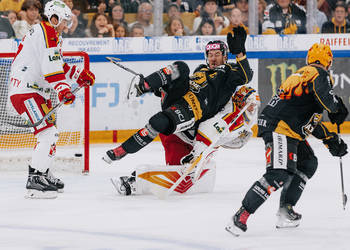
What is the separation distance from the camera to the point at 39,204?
4934mm

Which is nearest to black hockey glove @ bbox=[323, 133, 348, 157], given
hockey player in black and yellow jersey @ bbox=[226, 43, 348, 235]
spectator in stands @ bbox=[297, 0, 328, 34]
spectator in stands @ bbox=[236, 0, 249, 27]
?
hockey player in black and yellow jersey @ bbox=[226, 43, 348, 235]

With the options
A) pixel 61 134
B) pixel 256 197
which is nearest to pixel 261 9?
pixel 61 134

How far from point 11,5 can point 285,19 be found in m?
2.91

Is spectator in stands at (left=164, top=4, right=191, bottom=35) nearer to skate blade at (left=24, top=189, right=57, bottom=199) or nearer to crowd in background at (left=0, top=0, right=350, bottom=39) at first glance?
crowd in background at (left=0, top=0, right=350, bottom=39)

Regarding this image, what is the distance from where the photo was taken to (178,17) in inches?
320

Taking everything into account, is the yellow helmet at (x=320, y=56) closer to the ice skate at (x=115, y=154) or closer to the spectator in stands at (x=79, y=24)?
the ice skate at (x=115, y=154)

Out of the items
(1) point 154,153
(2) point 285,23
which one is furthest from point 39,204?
(2) point 285,23

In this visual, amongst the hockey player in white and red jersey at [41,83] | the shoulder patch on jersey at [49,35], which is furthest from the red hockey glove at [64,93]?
the shoulder patch on jersey at [49,35]

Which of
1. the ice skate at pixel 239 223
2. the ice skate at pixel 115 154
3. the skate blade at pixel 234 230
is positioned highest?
the ice skate at pixel 115 154

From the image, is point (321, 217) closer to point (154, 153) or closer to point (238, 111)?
point (238, 111)

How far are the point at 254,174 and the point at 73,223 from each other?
2153 mm

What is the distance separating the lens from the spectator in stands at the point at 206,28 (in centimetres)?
816

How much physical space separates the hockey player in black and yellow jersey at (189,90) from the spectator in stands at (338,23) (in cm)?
336

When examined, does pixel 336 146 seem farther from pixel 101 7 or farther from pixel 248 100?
pixel 101 7
